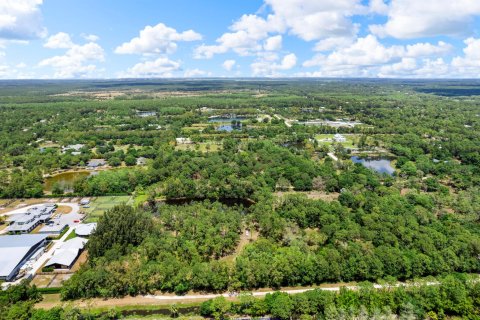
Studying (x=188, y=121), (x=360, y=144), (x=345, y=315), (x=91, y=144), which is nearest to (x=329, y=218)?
(x=345, y=315)

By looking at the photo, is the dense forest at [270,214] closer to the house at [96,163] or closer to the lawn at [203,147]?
the lawn at [203,147]

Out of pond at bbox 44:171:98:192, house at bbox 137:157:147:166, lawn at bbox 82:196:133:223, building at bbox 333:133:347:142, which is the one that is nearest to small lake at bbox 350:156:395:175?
building at bbox 333:133:347:142

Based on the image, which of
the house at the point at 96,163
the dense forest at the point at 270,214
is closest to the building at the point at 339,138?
the dense forest at the point at 270,214

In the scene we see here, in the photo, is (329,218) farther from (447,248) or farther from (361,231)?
(447,248)

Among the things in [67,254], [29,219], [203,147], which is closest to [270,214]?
[67,254]

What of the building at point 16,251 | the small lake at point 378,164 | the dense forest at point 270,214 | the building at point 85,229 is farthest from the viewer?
the small lake at point 378,164

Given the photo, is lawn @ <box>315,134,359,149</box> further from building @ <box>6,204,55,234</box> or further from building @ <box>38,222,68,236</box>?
building @ <box>6,204,55,234</box>
